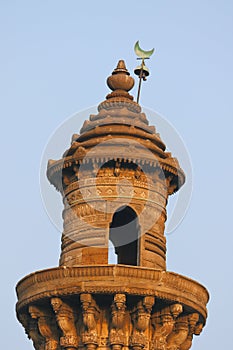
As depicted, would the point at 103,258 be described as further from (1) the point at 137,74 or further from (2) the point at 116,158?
(1) the point at 137,74

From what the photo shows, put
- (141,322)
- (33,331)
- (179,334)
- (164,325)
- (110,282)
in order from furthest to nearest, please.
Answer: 1. (33,331)
2. (179,334)
3. (164,325)
4. (141,322)
5. (110,282)

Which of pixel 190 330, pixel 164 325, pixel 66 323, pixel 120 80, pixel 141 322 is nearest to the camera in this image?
pixel 141 322

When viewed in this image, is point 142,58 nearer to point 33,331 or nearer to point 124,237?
point 124,237

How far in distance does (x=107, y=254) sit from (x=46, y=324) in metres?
2.52

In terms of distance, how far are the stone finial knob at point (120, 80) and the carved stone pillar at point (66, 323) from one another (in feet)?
24.2

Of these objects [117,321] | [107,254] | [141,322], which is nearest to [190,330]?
[141,322]

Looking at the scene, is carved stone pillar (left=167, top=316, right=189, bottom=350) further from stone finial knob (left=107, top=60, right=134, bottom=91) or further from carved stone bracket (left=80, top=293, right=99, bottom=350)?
stone finial knob (left=107, top=60, right=134, bottom=91)

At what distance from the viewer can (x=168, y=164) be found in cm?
3222

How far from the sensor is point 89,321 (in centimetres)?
2945

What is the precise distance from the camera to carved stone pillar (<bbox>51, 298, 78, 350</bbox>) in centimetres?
2973

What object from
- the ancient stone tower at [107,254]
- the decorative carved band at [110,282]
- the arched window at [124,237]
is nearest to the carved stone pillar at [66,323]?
the ancient stone tower at [107,254]

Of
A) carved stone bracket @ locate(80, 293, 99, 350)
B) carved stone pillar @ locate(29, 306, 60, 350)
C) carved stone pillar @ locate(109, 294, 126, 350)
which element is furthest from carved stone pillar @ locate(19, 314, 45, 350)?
carved stone pillar @ locate(109, 294, 126, 350)

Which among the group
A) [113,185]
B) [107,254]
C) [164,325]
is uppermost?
[113,185]

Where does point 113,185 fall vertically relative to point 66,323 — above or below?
above
